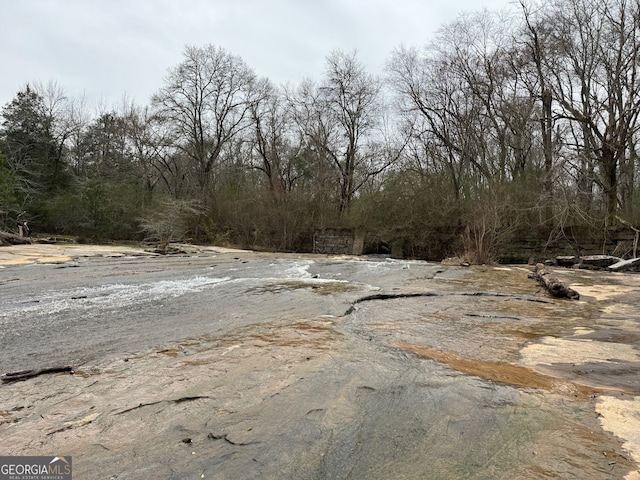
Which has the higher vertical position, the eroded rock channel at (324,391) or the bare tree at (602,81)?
the bare tree at (602,81)

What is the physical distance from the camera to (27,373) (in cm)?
312

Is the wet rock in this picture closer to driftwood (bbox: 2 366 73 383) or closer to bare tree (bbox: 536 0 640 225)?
bare tree (bbox: 536 0 640 225)

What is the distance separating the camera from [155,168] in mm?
34156

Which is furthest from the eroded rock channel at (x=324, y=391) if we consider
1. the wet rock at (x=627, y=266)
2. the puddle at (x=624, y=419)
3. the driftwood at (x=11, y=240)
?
the driftwood at (x=11, y=240)

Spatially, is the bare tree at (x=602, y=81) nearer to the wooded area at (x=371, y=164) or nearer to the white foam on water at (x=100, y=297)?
the wooded area at (x=371, y=164)

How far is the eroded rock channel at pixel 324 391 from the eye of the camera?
6.33 ft

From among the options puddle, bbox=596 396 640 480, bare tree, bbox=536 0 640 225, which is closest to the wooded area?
bare tree, bbox=536 0 640 225

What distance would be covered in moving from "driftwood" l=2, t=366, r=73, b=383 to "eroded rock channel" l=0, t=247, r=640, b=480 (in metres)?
0.09

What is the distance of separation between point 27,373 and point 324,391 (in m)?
2.35

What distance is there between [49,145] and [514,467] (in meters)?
35.6

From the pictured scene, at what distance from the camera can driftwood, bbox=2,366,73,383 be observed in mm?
3010

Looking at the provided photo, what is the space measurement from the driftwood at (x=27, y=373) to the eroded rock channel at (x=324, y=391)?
0.09 m

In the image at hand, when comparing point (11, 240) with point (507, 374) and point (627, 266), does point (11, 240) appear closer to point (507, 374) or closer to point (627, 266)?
point (507, 374)

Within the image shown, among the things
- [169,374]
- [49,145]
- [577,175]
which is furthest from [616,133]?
[49,145]
